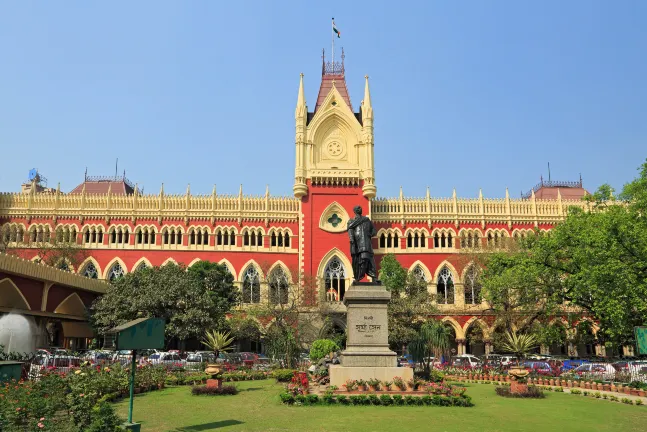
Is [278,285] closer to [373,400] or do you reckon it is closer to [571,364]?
[571,364]

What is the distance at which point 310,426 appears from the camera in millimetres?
12180

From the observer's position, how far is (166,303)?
36.3 m

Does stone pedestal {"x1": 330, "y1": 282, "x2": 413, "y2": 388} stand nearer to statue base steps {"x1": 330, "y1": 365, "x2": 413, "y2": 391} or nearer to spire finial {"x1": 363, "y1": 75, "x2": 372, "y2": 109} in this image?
statue base steps {"x1": 330, "y1": 365, "x2": 413, "y2": 391}

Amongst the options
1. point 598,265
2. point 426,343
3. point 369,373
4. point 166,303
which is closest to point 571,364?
point 598,265

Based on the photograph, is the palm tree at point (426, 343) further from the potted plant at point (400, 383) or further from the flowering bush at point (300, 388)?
the flowering bush at point (300, 388)

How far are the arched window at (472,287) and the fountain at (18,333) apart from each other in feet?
106

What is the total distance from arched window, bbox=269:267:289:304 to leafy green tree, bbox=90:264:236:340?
4.81m

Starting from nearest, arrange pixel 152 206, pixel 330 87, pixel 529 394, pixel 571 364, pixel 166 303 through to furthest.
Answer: pixel 529 394
pixel 571 364
pixel 166 303
pixel 152 206
pixel 330 87

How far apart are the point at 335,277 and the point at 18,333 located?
23.0m

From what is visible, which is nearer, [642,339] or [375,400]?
[375,400]

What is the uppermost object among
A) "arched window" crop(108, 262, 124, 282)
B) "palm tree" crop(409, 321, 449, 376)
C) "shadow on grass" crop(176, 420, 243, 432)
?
"arched window" crop(108, 262, 124, 282)

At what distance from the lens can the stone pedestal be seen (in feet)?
55.8

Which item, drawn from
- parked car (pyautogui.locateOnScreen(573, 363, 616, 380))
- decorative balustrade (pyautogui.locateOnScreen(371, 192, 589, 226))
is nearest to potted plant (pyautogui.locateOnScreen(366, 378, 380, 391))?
parked car (pyautogui.locateOnScreen(573, 363, 616, 380))

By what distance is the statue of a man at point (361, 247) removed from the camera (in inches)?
755
